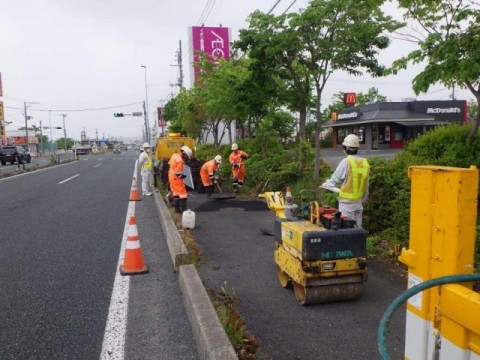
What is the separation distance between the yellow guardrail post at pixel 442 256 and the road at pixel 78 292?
7.12 ft

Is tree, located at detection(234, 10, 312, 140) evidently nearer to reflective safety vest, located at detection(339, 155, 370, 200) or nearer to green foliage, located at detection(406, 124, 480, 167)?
green foliage, located at detection(406, 124, 480, 167)

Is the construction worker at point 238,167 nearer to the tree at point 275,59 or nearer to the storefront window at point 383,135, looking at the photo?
the tree at point 275,59

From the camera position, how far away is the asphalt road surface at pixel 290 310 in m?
3.74

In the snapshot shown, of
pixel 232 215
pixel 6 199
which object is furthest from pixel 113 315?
pixel 6 199

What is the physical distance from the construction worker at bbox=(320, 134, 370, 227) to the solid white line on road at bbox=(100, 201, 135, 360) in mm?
2902

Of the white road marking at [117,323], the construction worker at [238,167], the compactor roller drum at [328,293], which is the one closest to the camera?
the white road marking at [117,323]

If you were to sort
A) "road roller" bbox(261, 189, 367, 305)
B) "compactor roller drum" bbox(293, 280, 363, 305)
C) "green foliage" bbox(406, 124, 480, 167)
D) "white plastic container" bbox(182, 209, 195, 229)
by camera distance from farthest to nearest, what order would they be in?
"white plastic container" bbox(182, 209, 195, 229), "green foliage" bbox(406, 124, 480, 167), "compactor roller drum" bbox(293, 280, 363, 305), "road roller" bbox(261, 189, 367, 305)

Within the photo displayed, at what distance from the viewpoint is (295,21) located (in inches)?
383

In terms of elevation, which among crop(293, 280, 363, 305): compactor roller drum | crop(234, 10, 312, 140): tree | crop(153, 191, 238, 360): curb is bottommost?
crop(293, 280, 363, 305): compactor roller drum

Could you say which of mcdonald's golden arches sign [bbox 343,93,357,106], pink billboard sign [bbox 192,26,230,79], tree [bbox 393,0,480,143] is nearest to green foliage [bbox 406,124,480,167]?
tree [bbox 393,0,480,143]

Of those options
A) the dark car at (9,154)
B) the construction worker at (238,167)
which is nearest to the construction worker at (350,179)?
the construction worker at (238,167)

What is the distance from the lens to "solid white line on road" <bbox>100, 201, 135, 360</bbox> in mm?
3688

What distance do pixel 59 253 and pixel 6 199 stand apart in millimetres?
8515

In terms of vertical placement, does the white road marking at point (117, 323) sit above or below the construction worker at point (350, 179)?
below
